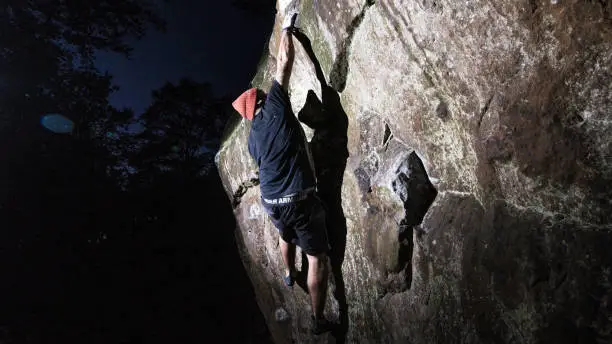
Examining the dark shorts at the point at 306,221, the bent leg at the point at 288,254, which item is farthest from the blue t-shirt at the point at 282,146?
the bent leg at the point at 288,254

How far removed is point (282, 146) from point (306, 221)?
816 millimetres

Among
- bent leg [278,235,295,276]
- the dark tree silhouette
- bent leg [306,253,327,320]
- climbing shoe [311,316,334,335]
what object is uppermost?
the dark tree silhouette

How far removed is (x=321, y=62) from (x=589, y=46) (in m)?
2.32

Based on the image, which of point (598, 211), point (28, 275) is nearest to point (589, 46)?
point (598, 211)

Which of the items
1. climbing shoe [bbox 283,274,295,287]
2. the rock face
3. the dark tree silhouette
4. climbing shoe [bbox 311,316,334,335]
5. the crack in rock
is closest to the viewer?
the rock face

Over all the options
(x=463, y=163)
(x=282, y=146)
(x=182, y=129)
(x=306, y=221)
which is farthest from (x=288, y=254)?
(x=182, y=129)

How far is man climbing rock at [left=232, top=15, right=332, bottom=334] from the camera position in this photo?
3508mm

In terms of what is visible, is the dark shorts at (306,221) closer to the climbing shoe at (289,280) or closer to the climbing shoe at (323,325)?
the climbing shoe at (289,280)

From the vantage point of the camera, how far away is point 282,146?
3500mm

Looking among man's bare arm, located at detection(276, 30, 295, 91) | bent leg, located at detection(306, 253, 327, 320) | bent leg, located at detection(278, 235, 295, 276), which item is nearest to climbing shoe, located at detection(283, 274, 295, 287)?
bent leg, located at detection(278, 235, 295, 276)

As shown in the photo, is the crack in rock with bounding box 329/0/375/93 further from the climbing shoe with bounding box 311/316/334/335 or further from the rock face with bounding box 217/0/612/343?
the climbing shoe with bounding box 311/316/334/335

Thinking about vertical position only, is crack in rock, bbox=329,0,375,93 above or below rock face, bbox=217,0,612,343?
above

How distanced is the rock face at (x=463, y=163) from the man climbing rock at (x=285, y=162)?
0.91 ft

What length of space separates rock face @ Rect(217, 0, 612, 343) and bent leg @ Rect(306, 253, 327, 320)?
5.4 inches
